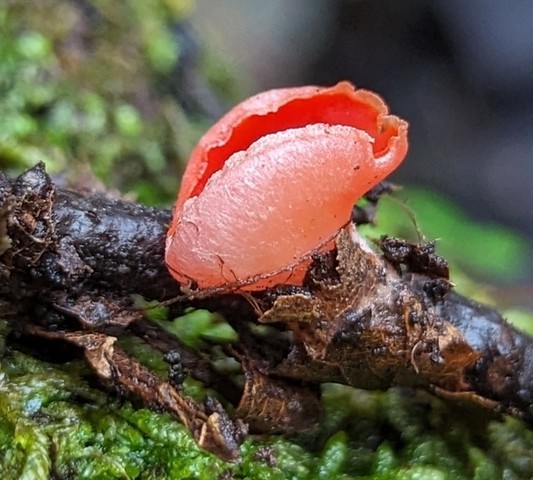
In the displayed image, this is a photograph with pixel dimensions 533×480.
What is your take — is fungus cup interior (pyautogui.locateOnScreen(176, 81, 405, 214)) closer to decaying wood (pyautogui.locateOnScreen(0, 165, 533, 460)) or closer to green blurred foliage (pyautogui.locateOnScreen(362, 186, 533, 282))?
decaying wood (pyautogui.locateOnScreen(0, 165, 533, 460))

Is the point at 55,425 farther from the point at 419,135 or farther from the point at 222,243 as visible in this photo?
the point at 419,135

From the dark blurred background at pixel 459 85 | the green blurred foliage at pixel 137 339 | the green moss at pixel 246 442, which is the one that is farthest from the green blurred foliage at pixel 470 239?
the green moss at pixel 246 442

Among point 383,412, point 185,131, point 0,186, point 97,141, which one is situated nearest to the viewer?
point 0,186

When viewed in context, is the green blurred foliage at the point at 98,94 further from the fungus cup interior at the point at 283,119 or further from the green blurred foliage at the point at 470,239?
the green blurred foliage at the point at 470,239

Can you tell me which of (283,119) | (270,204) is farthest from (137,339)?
(283,119)

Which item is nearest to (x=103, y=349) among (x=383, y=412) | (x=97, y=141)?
(x=383, y=412)

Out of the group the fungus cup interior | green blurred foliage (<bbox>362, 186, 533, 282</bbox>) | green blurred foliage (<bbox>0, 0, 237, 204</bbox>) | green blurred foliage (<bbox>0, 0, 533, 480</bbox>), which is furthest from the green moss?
green blurred foliage (<bbox>362, 186, 533, 282</bbox>)
